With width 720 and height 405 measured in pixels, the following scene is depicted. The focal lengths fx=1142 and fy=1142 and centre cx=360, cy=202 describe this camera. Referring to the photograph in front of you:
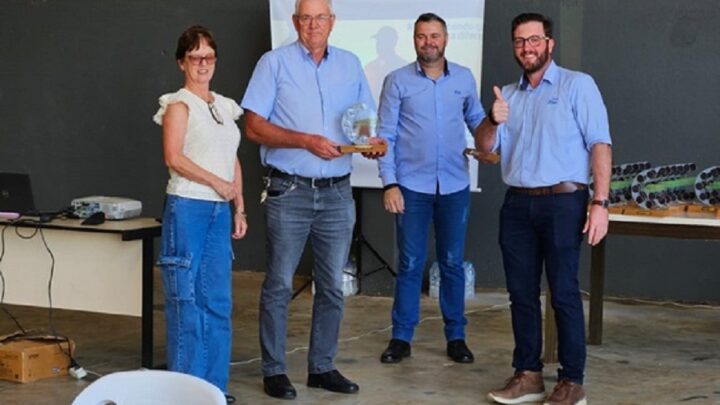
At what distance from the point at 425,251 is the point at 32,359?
1.98 metres

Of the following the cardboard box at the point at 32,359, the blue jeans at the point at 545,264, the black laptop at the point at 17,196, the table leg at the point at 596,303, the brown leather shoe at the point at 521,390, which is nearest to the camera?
the blue jeans at the point at 545,264

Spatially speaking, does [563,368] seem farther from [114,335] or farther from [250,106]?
[114,335]

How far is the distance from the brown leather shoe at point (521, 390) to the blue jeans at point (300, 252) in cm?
77

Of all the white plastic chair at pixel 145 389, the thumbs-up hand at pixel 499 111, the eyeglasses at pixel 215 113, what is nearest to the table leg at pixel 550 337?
the thumbs-up hand at pixel 499 111

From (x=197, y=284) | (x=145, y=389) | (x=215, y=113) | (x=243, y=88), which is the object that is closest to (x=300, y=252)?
(x=197, y=284)

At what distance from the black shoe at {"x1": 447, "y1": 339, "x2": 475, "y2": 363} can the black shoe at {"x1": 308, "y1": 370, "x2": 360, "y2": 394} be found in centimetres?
77

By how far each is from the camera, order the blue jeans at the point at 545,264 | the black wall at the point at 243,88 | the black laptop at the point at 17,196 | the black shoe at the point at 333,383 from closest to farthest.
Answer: the blue jeans at the point at 545,264 → the black shoe at the point at 333,383 → the black laptop at the point at 17,196 → the black wall at the point at 243,88

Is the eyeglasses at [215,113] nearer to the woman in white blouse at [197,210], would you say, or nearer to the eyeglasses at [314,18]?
the woman in white blouse at [197,210]

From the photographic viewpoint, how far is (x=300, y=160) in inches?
192

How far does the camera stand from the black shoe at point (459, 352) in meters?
5.75

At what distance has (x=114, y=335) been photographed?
21.2ft

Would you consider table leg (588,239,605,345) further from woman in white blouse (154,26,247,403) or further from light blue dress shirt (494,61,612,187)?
woman in white blouse (154,26,247,403)

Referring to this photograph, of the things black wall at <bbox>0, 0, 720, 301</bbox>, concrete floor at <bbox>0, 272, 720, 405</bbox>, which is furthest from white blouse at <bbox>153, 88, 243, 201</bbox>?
black wall at <bbox>0, 0, 720, 301</bbox>

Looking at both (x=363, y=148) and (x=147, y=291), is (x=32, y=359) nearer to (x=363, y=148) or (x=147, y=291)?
(x=147, y=291)
